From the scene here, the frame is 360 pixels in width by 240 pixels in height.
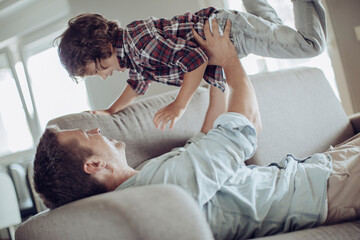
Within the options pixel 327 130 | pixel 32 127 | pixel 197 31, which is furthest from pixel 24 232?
pixel 32 127

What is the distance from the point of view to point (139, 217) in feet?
1.90

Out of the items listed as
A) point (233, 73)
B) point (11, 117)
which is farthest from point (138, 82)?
point (11, 117)

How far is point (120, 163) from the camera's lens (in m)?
1.10

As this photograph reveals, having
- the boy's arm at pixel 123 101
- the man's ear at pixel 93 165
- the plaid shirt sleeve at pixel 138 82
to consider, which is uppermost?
the plaid shirt sleeve at pixel 138 82

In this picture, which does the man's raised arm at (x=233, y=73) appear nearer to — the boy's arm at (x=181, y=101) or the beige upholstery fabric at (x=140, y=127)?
the boy's arm at (x=181, y=101)

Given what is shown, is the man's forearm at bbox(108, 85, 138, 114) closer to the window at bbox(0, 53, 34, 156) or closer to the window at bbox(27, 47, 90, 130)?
the window at bbox(27, 47, 90, 130)

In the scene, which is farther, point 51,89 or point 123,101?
point 51,89

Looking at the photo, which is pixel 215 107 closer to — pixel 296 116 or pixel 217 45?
pixel 217 45

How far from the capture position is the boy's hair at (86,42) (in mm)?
1538

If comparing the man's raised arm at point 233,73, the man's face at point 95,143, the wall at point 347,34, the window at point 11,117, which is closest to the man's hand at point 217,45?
the man's raised arm at point 233,73

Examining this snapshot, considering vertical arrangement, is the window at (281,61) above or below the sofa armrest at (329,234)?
above

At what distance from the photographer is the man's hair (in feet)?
3.14

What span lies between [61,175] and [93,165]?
9 centimetres

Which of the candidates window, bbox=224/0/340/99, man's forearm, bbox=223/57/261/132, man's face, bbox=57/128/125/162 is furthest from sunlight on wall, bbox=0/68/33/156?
man's forearm, bbox=223/57/261/132
